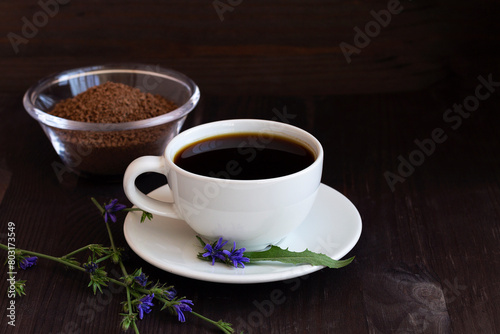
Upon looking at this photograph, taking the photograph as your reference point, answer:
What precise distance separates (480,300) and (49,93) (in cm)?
83

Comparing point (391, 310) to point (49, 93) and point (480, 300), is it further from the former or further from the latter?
point (49, 93)

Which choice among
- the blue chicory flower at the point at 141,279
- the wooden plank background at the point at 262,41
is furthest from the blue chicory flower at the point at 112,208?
the wooden plank background at the point at 262,41

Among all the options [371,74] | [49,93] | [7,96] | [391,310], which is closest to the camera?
[391,310]

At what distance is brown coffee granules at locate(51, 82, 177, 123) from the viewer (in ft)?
3.41

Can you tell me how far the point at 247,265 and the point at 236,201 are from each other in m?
0.08

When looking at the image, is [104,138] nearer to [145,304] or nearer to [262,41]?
[145,304]

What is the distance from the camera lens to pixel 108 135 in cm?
101

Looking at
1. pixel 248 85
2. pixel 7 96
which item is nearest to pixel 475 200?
pixel 248 85

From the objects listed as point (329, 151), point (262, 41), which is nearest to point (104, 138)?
point (329, 151)

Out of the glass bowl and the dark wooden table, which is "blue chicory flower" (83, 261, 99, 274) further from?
the glass bowl

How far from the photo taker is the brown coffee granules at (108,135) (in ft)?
3.31

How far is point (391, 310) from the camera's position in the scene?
2.35 feet

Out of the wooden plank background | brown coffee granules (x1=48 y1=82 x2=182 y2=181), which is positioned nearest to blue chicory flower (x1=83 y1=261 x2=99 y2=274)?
brown coffee granules (x1=48 y1=82 x2=182 y2=181)

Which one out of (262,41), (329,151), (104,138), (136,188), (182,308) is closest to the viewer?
(182,308)
